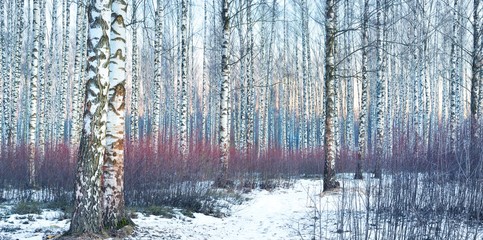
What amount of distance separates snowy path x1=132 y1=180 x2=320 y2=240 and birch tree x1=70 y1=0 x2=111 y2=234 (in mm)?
722

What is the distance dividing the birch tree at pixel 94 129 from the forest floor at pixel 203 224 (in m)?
0.58

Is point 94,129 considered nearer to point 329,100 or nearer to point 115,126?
point 115,126

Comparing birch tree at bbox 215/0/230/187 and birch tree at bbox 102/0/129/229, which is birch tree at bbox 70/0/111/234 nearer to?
birch tree at bbox 102/0/129/229

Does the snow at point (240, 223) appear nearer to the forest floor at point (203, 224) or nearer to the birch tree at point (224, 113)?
the forest floor at point (203, 224)

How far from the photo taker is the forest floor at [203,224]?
5090 mm

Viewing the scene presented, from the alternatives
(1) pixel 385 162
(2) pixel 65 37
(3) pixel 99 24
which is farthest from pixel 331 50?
(2) pixel 65 37

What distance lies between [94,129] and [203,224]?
282 cm

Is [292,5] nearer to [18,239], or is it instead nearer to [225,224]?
[225,224]

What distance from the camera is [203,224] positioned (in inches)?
257

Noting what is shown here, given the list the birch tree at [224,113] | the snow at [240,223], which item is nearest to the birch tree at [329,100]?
the snow at [240,223]

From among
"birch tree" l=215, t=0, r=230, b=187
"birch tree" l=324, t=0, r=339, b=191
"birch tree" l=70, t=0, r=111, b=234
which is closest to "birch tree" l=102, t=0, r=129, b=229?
"birch tree" l=70, t=0, r=111, b=234

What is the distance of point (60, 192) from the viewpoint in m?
7.70

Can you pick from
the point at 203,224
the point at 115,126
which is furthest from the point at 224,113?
the point at 115,126

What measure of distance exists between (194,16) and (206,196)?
67.5 ft
